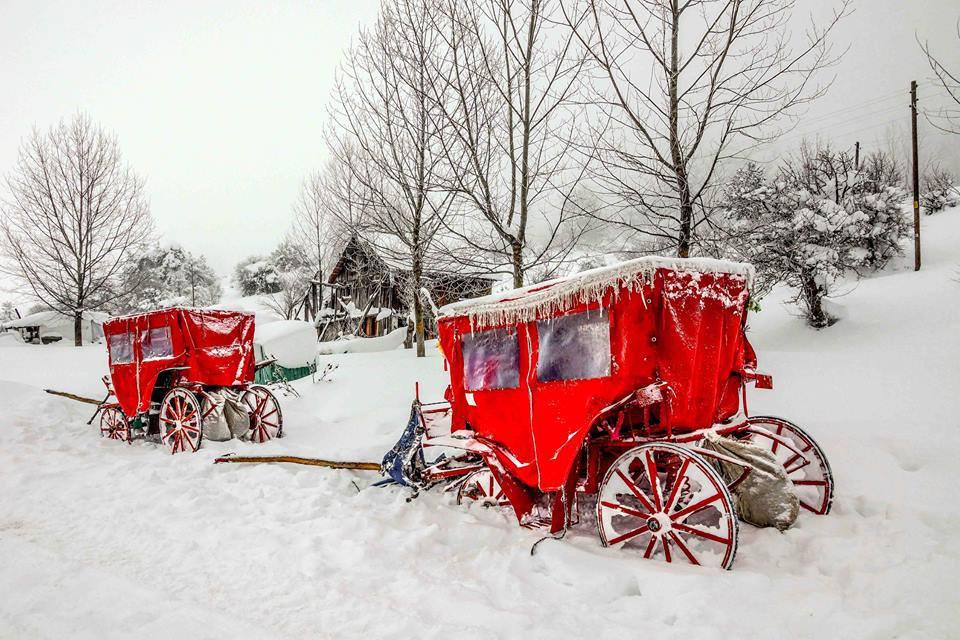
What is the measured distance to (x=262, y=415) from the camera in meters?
7.93

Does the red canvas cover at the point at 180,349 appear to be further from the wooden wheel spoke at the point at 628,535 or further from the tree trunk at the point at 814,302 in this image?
the tree trunk at the point at 814,302

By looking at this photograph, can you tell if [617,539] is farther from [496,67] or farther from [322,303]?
[322,303]

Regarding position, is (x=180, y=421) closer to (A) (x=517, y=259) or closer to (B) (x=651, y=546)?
(A) (x=517, y=259)

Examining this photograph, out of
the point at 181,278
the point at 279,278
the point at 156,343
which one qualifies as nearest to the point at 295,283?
the point at 279,278

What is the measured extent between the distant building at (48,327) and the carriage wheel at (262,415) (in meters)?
35.1

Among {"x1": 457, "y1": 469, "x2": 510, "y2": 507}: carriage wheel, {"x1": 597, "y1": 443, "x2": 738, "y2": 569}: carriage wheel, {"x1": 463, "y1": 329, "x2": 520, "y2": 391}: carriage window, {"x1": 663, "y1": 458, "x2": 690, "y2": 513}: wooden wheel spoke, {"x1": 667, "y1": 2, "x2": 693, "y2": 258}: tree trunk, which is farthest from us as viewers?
{"x1": 667, "y1": 2, "x2": 693, "y2": 258}: tree trunk

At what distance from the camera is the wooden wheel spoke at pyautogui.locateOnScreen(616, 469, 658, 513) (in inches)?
125

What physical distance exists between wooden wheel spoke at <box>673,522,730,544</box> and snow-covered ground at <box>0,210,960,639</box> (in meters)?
0.20

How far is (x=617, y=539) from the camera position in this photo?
3.32 metres

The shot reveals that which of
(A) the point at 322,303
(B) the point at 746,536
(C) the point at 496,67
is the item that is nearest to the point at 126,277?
(A) the point at 322,303

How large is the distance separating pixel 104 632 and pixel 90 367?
16.7 m

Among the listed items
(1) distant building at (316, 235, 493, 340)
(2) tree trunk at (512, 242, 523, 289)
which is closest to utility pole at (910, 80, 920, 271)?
(1) distant building at (316, 235, 493, 340)

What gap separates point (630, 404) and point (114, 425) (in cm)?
889

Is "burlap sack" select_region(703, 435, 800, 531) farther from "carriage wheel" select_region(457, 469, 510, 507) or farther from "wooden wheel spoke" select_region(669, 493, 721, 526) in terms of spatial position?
"carriage wheel" select_region(457, 469, 510, 507)
